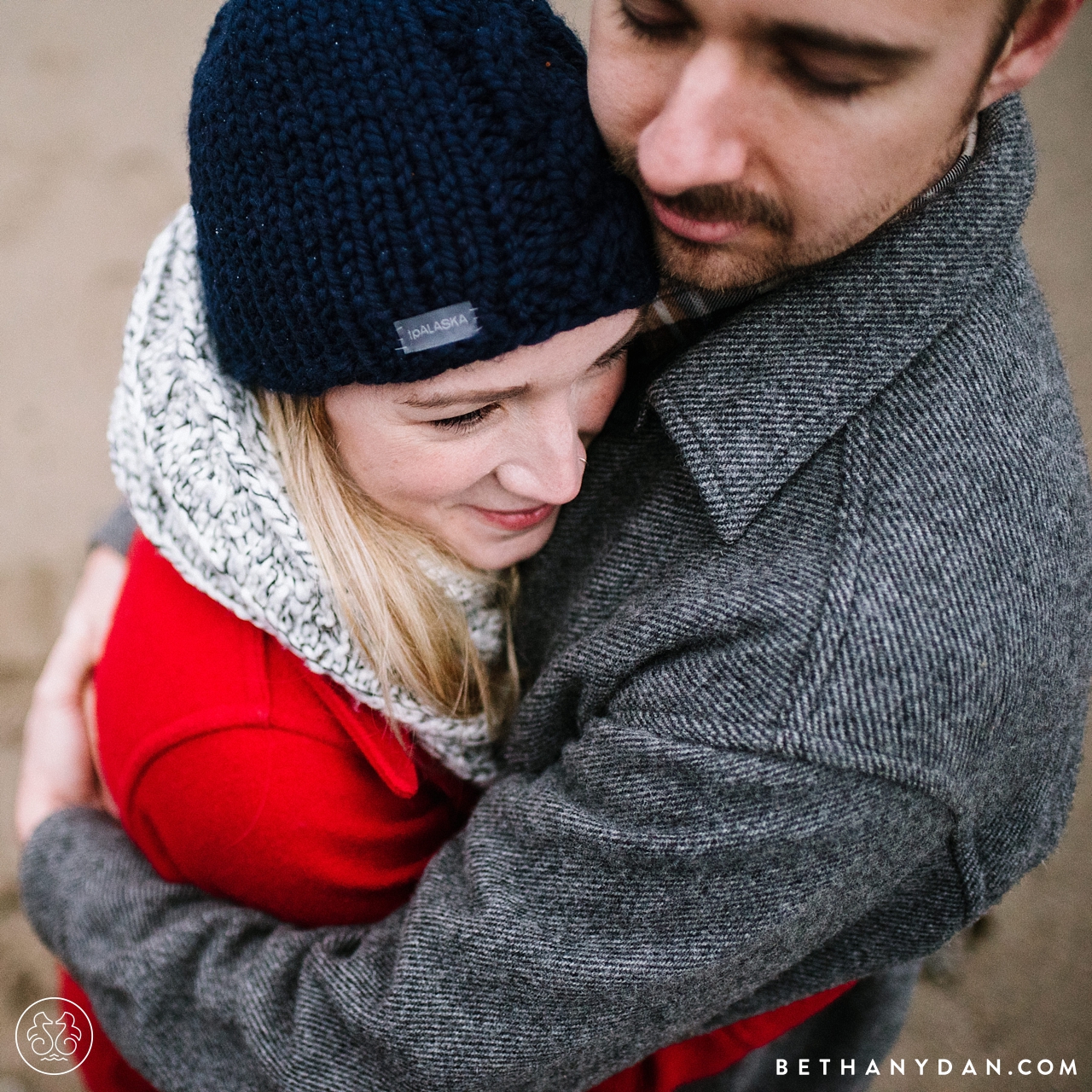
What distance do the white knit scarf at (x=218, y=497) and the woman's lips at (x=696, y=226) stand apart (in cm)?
54

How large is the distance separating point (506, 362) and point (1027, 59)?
1.86 ft

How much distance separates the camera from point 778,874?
0.95 meters

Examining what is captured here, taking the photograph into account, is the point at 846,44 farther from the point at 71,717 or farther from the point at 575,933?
the point at 71,717

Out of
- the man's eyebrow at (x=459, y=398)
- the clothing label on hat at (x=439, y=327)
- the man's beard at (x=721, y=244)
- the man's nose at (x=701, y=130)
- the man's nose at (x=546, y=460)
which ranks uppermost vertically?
the man's nose at (x=701, y=130)

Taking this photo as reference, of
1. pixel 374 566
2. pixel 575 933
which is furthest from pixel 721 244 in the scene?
pixel 575 933

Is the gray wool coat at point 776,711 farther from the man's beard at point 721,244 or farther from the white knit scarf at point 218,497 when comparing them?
the white knit scarf at point 218,497

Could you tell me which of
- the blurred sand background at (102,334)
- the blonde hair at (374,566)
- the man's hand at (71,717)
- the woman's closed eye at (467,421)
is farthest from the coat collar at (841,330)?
the blurred sand background at (102,334)

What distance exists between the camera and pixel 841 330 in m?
1.00

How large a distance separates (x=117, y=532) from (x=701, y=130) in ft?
4.47

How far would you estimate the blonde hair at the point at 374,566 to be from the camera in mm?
1218

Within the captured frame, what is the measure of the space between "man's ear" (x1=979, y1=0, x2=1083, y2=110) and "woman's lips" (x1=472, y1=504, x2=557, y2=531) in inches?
26.5

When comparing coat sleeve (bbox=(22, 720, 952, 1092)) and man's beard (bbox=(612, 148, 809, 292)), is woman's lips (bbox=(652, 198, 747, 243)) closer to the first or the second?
man's beard (bbox=(612, 148, 809, 292))

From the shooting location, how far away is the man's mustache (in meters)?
0.93

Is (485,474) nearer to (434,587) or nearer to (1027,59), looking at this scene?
(434,587)
